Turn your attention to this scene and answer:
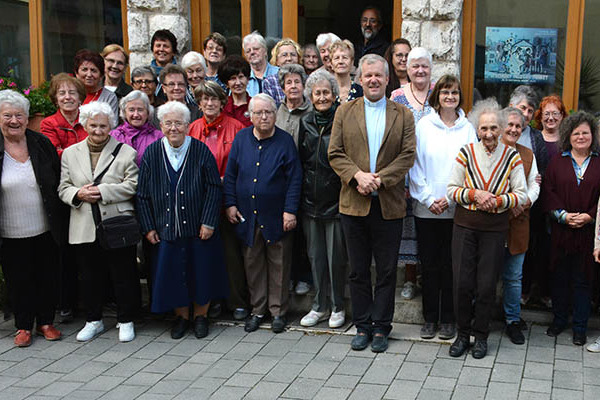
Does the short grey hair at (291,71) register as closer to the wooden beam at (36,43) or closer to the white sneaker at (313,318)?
the white sneaker at (313,318)

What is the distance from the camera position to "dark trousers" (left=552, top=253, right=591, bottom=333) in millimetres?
5082

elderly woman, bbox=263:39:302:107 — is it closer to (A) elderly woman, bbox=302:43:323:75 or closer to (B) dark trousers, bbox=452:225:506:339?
(A) elderly woman, bbox=302:43:323:75

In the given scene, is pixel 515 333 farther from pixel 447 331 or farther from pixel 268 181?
pixel 268 181

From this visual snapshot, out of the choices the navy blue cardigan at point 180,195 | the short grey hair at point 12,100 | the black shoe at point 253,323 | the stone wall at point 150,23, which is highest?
the stone wall at point 150,23

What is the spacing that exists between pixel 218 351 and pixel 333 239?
3.99 ft

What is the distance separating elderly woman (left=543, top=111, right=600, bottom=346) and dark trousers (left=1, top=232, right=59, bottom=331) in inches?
152

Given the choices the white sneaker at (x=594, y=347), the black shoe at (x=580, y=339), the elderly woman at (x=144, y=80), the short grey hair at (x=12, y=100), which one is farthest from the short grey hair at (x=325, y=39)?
the white sneaker at (x=594, y=347)

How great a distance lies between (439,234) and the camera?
516cm

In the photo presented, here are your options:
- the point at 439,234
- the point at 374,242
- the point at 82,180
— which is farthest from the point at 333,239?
the point at 82,180

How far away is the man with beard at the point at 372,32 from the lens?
279 inches

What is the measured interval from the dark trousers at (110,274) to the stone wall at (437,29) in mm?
3312

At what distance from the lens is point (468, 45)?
22.2 ft

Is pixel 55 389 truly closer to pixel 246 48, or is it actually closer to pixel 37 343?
pixel 37 343

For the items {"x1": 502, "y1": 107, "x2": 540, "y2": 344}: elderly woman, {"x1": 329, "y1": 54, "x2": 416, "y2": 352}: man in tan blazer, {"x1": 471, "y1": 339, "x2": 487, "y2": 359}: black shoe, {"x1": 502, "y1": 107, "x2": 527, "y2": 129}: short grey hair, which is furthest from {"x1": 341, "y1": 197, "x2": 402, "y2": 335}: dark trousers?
{"x1": 502, "y1": 107, "x2": 527, "y2": 129}: short grey hair
